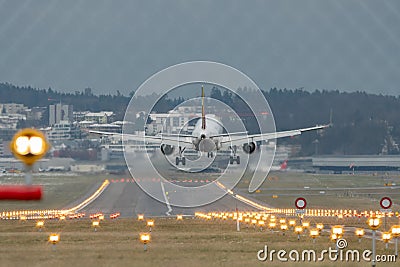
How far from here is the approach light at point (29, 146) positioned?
31.1ft

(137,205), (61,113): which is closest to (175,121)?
(137,205)

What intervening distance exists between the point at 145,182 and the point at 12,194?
77.0 metres

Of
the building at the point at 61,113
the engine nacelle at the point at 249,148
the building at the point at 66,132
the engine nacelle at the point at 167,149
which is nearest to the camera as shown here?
the engine nacelle at the point at 249,148

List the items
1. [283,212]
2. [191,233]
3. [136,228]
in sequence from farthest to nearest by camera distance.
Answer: [283,212]
[136,228]
[191,233]

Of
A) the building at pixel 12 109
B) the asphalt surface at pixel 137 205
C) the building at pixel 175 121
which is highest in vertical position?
the building at pixel 12 109

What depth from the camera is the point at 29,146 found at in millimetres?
9648

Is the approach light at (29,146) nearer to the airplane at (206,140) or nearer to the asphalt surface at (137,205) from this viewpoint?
the asphalt surface at (137,205)

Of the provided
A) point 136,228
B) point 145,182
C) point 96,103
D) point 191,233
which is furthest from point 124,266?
point 96,103

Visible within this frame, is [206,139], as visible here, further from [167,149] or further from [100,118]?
[100,118]

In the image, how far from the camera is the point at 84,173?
86125mm

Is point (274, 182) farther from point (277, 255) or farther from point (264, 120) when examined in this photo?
point (277, 255)

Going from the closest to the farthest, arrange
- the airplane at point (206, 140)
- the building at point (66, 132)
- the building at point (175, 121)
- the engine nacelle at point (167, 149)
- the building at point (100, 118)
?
the airplane at point (206, 140) → the engine nacelle at point (167, 149) → the building at point (175, 121) → the building at point (66, 132) → the building at point (100, 118)

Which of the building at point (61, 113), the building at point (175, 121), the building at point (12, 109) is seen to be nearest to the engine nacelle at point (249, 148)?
the building at point (175, 121)

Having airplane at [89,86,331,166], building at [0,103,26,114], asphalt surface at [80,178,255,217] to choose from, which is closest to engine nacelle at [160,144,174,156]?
airplane at [89,86,331,166]
